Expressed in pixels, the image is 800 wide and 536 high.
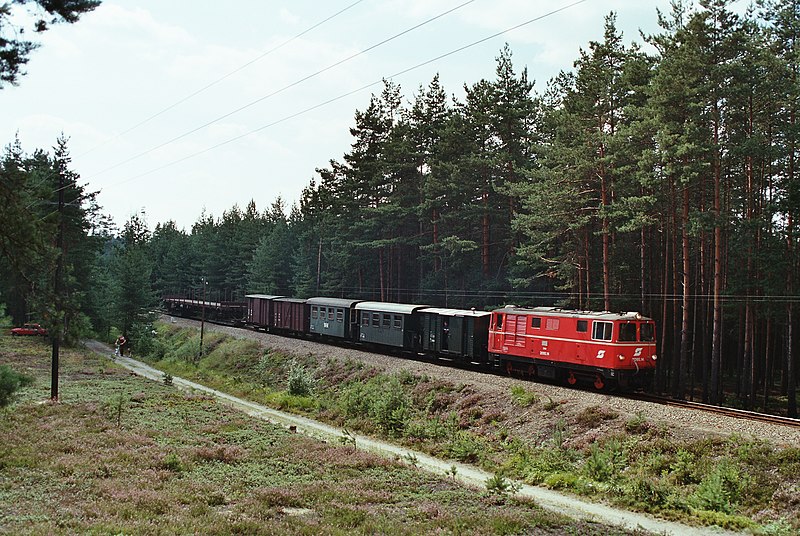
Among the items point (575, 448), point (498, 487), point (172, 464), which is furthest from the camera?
point (575, 448)

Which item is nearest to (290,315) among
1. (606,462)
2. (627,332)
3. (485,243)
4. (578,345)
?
(485,243)

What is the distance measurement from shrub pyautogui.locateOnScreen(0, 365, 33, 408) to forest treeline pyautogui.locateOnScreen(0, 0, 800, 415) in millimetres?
1319

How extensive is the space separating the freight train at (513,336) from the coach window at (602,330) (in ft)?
0.12

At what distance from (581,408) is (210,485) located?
12.0 m

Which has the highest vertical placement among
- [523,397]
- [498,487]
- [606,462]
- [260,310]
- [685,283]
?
[685,283]

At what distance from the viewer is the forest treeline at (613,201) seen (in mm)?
26609

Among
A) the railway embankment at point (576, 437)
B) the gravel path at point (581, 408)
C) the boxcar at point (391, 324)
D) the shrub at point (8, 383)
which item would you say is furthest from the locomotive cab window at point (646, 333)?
the shrub at point (8, 383)

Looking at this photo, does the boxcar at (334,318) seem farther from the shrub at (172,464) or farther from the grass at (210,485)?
the shrub at (172,464)

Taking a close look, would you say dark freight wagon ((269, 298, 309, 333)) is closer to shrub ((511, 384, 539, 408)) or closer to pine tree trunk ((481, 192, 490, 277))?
pine tree trunk ((481, 192, 490, 277))

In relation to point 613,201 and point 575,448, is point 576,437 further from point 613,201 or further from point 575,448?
point 613,201

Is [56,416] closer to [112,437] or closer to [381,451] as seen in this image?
[112,437]

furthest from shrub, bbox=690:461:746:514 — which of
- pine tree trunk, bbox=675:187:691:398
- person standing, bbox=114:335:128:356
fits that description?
person standing, bbox=114:335:128:356

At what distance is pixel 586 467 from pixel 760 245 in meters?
20.8

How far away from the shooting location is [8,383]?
11117 millimetres
